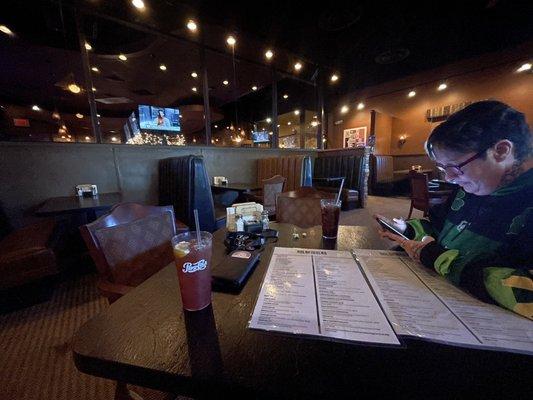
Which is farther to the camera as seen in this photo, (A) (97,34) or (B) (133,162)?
(A) (97,34)

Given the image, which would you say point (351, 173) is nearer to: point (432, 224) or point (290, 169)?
point (290, 169)

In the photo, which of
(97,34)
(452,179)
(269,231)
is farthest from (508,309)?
(97,34)

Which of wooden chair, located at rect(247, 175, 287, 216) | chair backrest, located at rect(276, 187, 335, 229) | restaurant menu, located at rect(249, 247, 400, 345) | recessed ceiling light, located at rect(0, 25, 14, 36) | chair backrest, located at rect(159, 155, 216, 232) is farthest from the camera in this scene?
recessed ceiling light, located at rect(0, 25, 14, 36)

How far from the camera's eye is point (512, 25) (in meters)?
4.59

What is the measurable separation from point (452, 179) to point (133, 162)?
4046 millimetres

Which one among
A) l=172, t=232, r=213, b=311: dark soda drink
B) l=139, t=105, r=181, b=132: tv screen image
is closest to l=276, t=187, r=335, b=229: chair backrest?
l=172, t=232, r=213, b=311: dark soda drink

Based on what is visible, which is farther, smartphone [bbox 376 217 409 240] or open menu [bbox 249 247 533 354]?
smartphone [bbox 376 217 409 240]

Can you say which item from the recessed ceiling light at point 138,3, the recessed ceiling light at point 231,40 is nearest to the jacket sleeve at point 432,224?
the recessed ceiling light at point 138,3

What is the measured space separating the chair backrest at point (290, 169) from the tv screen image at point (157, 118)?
2329 mm

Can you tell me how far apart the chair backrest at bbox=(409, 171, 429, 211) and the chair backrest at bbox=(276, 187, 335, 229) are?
332 cm

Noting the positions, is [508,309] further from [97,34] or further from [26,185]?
[97,34]

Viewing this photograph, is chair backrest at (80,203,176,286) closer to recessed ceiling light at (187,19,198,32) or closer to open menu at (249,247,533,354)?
open menu at (249,247,533,354)

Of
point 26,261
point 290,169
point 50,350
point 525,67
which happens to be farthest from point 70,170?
point 525,67

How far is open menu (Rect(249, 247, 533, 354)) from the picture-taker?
1.49ft
